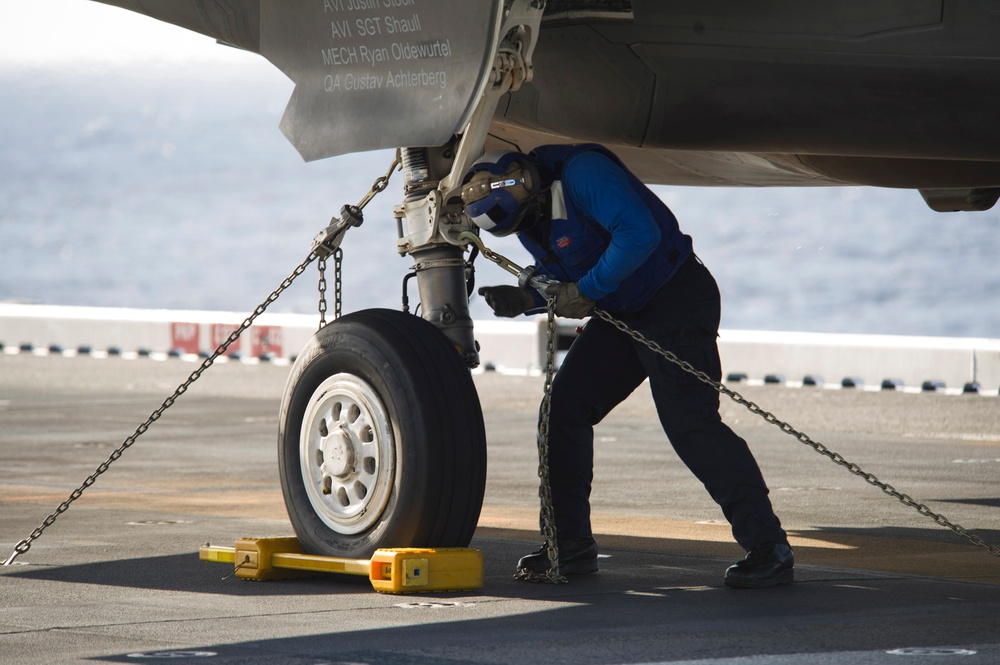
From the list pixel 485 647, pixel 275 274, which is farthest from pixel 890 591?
pixel 275 274

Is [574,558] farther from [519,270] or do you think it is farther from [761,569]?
[519,270]

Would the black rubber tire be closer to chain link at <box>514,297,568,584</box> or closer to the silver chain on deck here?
the silver chain on deck

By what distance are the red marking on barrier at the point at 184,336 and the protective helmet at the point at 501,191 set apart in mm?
12722

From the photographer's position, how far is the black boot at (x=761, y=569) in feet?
20.7

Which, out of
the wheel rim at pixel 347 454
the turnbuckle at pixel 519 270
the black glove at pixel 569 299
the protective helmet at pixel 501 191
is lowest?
the wheel rim at pixel 347 454

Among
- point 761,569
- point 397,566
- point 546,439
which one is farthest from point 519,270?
point 761,569

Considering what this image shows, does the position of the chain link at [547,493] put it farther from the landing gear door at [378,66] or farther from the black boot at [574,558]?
the landing gear door at [378,66]

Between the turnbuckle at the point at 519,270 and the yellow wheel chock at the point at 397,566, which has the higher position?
the turnbuckle at the point at 519,270

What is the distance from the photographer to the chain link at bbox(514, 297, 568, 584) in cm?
639

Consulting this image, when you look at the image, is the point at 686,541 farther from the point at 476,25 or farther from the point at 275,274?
the point at 275,274

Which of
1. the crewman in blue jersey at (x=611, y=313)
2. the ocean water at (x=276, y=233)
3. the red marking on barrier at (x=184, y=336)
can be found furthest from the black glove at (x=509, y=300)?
the ocean water at (x=276, y=233)

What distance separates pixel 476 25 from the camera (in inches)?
253

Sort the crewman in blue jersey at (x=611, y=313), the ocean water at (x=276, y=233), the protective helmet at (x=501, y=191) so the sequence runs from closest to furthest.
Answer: the crewman in blue jersey at (x=611, y=313) < the protective helmet at (x=501, y=191) < the ocean water at (x=276, y=233)

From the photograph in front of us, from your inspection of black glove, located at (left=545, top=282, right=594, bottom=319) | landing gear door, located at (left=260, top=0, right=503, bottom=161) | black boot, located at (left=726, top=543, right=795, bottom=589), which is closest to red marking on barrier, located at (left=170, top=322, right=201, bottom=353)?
landing gear door, located at (left=260, top=0, right=503, bottom=161)
